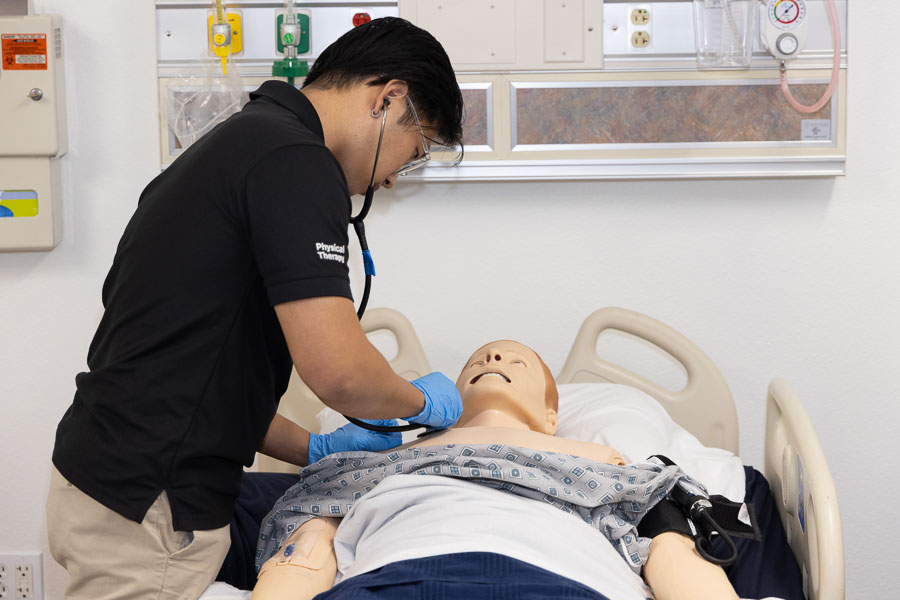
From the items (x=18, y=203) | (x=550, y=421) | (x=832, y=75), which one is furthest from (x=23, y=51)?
(x=832, y=75)

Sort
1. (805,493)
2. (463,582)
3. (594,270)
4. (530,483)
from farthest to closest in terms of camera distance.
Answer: (594,270)
(805,493)
(530,483)
(463,582)

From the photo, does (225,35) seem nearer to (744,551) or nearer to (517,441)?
(517,441)

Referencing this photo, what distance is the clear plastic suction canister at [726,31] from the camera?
7.22 feet

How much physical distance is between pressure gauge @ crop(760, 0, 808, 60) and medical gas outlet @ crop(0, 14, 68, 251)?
6.12ft

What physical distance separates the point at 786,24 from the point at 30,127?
77.9 inches

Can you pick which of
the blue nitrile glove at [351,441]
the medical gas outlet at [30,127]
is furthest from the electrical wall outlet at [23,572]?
the blue nitrile glove at [351,441]

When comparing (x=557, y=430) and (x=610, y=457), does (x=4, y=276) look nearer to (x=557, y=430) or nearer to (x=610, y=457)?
(x=557, y=430)

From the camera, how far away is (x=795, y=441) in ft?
5.36

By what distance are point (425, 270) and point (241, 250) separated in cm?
122

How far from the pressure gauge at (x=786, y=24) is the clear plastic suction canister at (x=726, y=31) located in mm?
52

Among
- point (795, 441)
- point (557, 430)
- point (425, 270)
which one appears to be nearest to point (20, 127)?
point (425, 270)

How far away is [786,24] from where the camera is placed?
7.15 ft

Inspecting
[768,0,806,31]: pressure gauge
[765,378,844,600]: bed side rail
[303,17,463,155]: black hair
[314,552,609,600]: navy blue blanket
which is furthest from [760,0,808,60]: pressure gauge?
[314,552,609,600]: navy blue blanket

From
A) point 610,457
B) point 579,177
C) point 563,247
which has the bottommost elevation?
point 610,457
